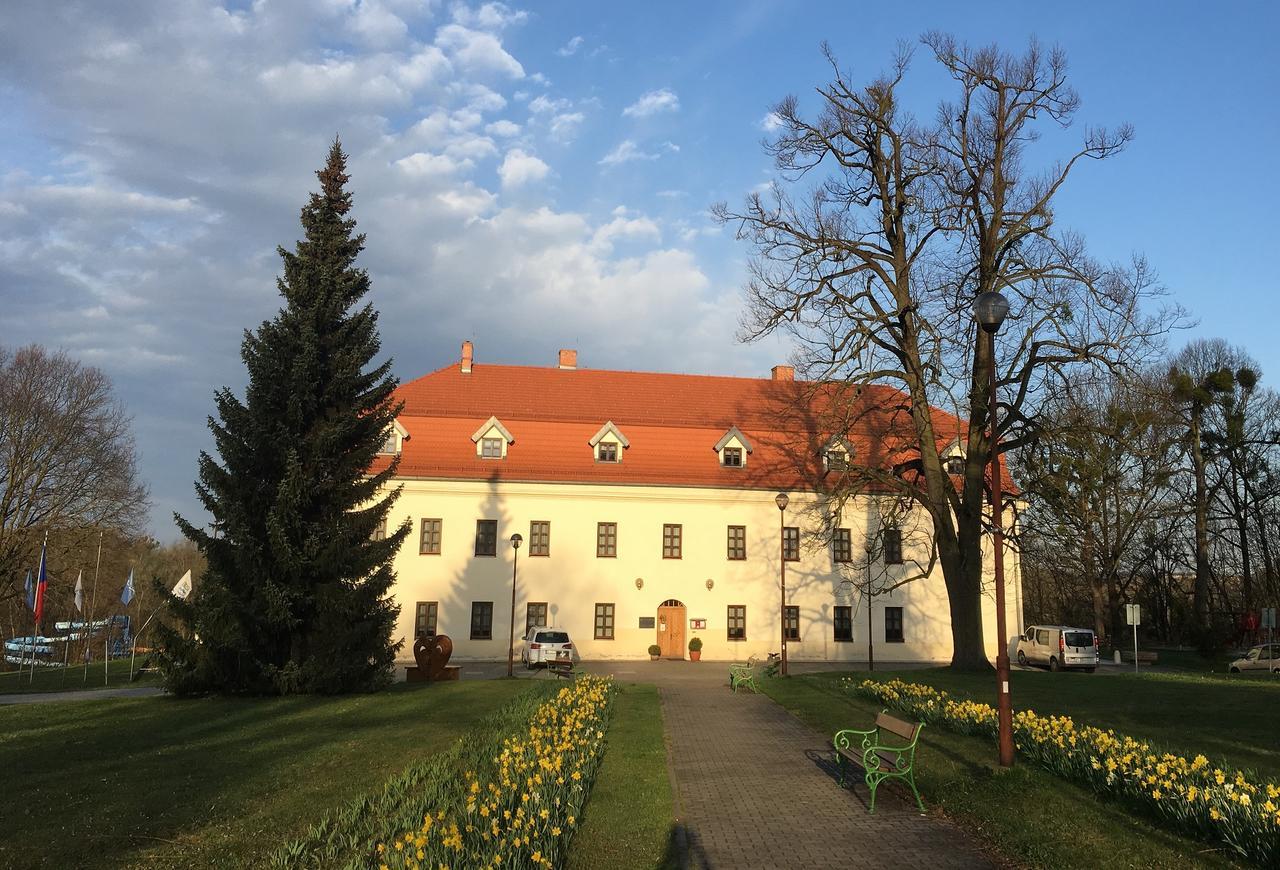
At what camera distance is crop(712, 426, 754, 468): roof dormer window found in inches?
1475

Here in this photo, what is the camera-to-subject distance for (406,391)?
37812mm

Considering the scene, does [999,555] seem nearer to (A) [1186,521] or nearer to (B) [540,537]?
(B) [540,537]

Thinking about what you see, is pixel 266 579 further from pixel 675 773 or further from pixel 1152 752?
pixel 1152 752

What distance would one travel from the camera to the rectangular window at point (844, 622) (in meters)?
36.4

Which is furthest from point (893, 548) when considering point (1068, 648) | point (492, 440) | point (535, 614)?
point (492, 440)

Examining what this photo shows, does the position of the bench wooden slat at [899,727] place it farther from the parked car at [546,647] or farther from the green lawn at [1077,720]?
the parked car at [546,647]

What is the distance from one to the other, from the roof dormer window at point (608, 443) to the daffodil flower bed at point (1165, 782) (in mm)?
24832

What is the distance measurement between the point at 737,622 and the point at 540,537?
933 cm

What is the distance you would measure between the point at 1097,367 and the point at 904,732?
15525 mm

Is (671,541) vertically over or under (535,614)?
over

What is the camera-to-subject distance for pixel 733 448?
3772 cm

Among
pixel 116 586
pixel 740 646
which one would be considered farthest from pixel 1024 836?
pixel 116 586

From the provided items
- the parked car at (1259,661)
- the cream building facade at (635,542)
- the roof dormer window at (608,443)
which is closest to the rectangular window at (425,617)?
the cream building facade at (635,542)

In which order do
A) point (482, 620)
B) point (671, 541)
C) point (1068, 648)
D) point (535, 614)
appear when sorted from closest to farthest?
point (1068, 648)
point (482, 620)
point (535, 614)
point (671, 541)
